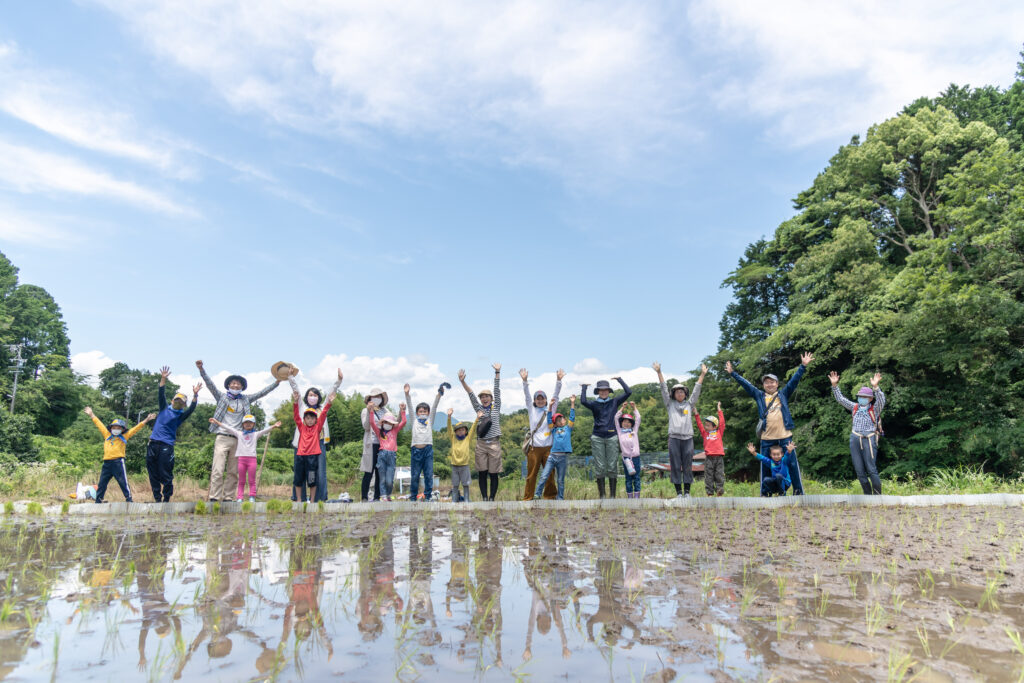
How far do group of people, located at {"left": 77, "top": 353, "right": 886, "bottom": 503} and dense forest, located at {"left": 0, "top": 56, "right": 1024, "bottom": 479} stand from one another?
34.9 ft

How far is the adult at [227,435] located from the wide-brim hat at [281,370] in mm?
441

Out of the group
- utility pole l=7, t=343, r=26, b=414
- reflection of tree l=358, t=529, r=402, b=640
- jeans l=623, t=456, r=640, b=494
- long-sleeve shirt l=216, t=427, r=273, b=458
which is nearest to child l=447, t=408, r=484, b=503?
jeans l=623, t=456, r=640, b=494

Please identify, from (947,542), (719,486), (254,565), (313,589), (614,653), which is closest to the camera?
(614,653)

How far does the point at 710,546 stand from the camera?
587cm

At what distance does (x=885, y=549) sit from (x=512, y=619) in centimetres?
397

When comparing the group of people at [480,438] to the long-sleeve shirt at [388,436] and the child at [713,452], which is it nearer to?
the long-sleeve shirt at [388,436]

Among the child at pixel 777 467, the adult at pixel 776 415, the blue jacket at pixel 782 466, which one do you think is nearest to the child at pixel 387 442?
the adult at pixel 776 415

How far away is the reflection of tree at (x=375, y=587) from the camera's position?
3.61m

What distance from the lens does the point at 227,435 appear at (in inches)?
369

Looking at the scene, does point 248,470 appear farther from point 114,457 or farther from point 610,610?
point 610,610

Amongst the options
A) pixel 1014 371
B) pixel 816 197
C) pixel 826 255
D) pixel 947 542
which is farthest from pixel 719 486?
pixel 816 197

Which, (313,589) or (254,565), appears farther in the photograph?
(254,565)

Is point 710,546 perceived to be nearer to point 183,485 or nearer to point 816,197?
point 183,485

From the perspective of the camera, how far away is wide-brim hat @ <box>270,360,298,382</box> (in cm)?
970
